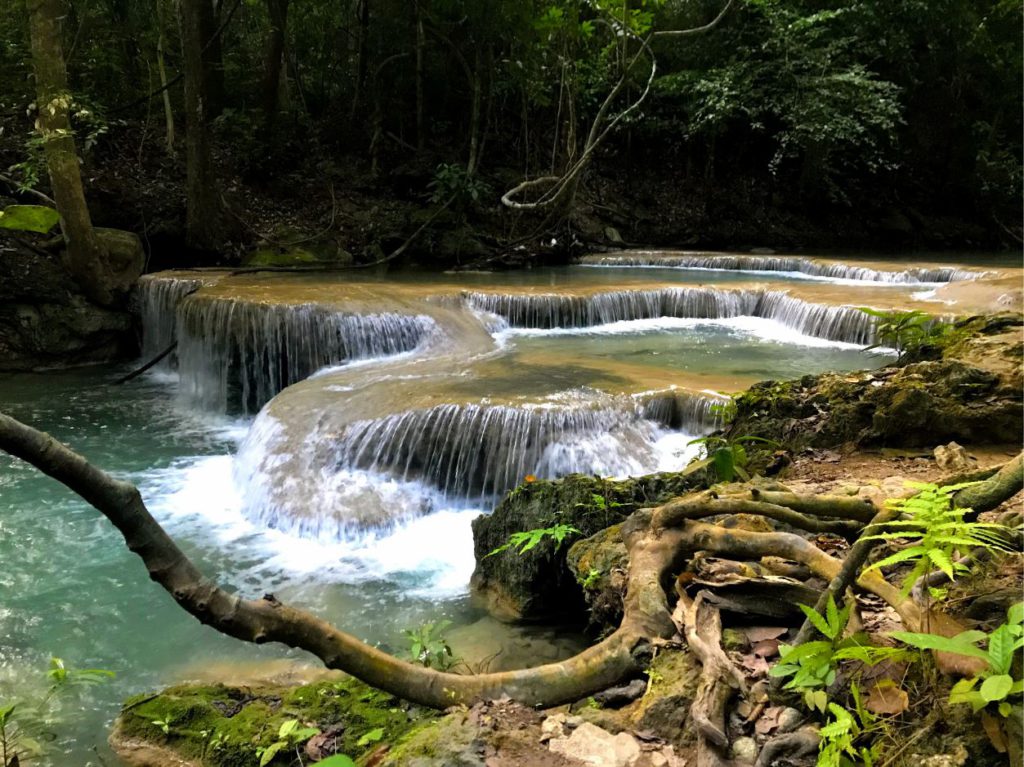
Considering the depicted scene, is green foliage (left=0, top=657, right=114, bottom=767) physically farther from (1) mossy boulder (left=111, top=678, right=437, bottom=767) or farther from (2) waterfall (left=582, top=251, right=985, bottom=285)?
(2) waterfall (left=582, top=251, right=985, bottom=285)

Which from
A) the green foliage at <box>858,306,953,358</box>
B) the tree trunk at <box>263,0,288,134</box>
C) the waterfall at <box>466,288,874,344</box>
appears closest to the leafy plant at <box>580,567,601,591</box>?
the green foliage at <box>858,306,953,358</box>

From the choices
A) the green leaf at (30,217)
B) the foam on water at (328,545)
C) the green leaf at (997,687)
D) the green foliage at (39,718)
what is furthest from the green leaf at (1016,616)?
the foam on water at (328,545)

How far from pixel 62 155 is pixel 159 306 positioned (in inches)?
92.3

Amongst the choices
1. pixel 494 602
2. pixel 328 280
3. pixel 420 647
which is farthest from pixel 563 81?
pixel 420 647

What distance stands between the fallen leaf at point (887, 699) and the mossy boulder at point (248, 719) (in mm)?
1323

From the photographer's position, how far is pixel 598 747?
1.96m

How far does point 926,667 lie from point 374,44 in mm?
18399

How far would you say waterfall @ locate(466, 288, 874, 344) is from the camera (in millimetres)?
9430

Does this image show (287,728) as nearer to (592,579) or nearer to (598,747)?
(598,747)

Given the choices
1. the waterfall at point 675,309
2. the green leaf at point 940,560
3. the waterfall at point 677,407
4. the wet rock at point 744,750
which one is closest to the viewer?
the green leaf at point 940,560

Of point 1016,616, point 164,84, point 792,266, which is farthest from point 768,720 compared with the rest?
point 164,84

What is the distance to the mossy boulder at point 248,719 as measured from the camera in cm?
244

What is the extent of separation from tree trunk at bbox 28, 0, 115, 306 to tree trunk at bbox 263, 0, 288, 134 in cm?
595

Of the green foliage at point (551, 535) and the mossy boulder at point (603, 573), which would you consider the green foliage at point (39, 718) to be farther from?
the mossy boulder at point (603, 573)
